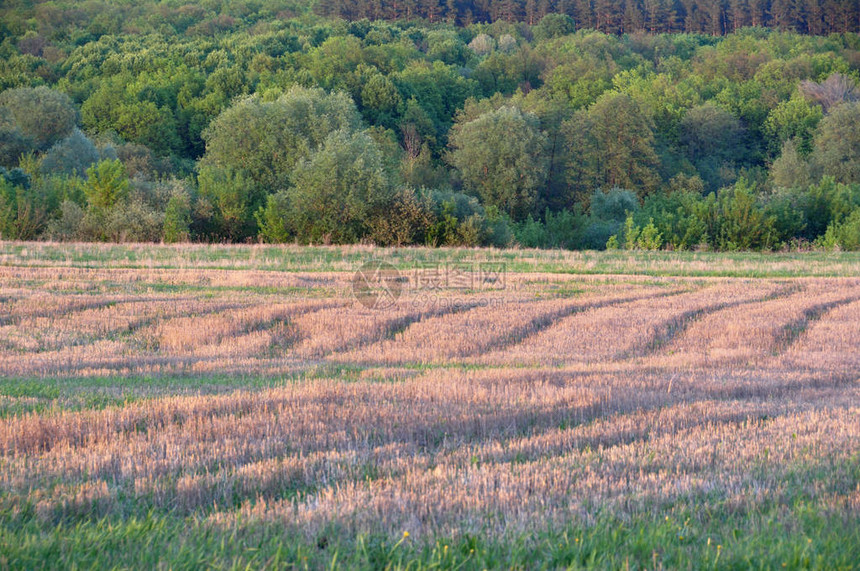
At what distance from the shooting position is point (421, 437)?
835cm

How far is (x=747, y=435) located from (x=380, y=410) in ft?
13.5

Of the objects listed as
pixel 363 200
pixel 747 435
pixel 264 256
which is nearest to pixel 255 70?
pixel 363 200

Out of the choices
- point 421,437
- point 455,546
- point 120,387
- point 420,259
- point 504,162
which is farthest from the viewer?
point 504,162

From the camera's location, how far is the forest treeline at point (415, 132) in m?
51.9

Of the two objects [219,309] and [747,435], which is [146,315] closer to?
[219,309]

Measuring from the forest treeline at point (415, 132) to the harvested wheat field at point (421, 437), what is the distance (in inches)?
1226

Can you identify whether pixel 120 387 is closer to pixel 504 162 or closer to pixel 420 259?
pixel 420 259

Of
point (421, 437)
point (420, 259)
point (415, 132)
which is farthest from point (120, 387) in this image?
point (415, 132)

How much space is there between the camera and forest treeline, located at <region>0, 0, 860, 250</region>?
51.9 m

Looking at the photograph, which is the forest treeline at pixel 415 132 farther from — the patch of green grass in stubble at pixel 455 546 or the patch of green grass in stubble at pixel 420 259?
the patch of green grass in stubble at pixel 455 546

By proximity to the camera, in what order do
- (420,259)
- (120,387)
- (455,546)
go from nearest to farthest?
(455,546) < (120,387) < (420,259)

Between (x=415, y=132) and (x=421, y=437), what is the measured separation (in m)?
86.2

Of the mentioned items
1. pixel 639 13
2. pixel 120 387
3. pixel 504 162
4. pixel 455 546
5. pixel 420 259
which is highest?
pixel 639 13

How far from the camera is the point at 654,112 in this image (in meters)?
90.2
